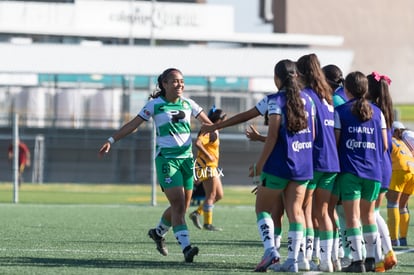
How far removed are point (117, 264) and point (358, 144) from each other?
2.74 m

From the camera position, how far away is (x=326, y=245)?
12.4 meters

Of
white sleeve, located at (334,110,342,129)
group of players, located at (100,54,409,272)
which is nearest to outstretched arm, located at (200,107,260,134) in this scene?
group of players, located at (100,54,409,272)

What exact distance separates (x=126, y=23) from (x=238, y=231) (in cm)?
7785

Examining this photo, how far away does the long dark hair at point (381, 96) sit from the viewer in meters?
12.9

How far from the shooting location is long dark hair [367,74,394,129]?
12922 mm

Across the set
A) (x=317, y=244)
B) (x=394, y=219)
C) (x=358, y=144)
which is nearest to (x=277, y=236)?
(x=317, y=244)

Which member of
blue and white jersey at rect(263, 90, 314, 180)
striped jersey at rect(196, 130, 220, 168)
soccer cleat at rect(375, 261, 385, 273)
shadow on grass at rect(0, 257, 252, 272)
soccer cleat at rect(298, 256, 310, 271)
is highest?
blue and white jersey at rect(263, 90, 314, 180)

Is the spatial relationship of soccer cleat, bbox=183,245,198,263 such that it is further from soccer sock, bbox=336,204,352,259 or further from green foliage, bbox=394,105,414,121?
green foliage, bbox=394,105,414,121

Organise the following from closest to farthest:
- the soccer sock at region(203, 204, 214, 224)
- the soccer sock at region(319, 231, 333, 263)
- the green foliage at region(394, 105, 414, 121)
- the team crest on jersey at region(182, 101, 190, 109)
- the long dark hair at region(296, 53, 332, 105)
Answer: the long dark hair at region(296, 53, 332, 105)
the soccer sock at region(319, 231, 333, 263)
the team crest on jersey at region(182, 101, 190, 109)
the soccer sock at region(203, 204, 214, 224)
the green foliage at region(394, 105, 414, 121)

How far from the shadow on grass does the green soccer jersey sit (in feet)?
4.02

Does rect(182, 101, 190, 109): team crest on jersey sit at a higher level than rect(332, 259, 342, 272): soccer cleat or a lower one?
higher

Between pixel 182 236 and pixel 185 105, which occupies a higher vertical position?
pixel 185 105

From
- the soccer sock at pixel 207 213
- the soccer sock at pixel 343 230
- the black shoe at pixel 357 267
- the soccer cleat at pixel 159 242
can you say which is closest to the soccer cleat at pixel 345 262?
the soccer sock at pixel 343 230

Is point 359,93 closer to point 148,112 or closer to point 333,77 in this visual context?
point 333,77
